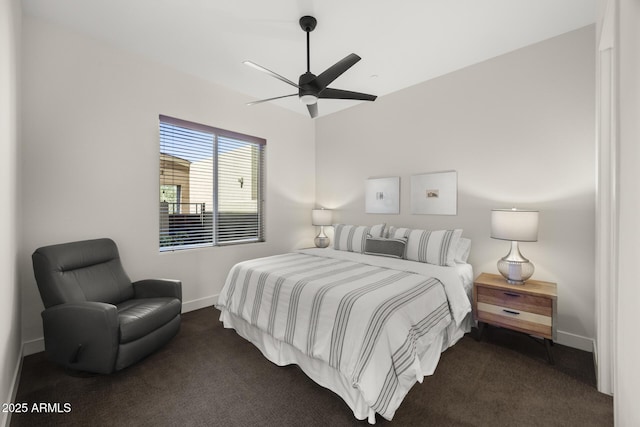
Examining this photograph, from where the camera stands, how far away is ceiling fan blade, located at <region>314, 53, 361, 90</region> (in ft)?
7.14

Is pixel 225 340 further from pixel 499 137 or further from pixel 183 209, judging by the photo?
pixel 499 137

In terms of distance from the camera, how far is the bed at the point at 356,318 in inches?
65.6

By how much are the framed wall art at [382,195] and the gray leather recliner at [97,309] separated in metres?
2.80

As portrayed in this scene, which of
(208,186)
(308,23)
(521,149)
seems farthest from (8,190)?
(521,149)

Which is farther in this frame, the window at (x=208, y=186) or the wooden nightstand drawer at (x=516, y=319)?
the window at (x=208, y=186)

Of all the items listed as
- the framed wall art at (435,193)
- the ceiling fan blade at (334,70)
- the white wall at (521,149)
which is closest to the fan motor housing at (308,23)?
the ceiling fan blade at (334,70)

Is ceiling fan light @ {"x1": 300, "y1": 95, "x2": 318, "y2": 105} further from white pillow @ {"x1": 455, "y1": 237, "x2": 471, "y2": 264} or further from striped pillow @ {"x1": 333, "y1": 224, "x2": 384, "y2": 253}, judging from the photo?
white pillow @ {"x1": 455, "y1": 237, "x2": 471, "y2": 264}

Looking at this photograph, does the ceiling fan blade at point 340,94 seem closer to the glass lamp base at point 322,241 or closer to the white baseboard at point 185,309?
the glass lamp base at point 322,241

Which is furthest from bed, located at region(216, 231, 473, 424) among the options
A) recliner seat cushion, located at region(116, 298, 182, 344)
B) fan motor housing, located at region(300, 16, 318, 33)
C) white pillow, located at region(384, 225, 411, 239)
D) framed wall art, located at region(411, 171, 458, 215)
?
fan motor housing, located at region(300, 16, 318, 33)

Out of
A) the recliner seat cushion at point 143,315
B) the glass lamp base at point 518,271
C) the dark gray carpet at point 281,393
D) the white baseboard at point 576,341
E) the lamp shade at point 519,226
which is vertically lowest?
the dark gray carpet at point 281,393

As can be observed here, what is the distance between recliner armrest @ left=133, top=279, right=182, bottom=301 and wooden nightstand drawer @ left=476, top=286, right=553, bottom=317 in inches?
116

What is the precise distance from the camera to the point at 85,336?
6.43ft

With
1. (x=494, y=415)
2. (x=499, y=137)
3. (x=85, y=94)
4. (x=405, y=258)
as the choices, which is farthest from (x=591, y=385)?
(x=85, y=94)

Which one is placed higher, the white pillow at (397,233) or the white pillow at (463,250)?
the white pillow at (397,233)
